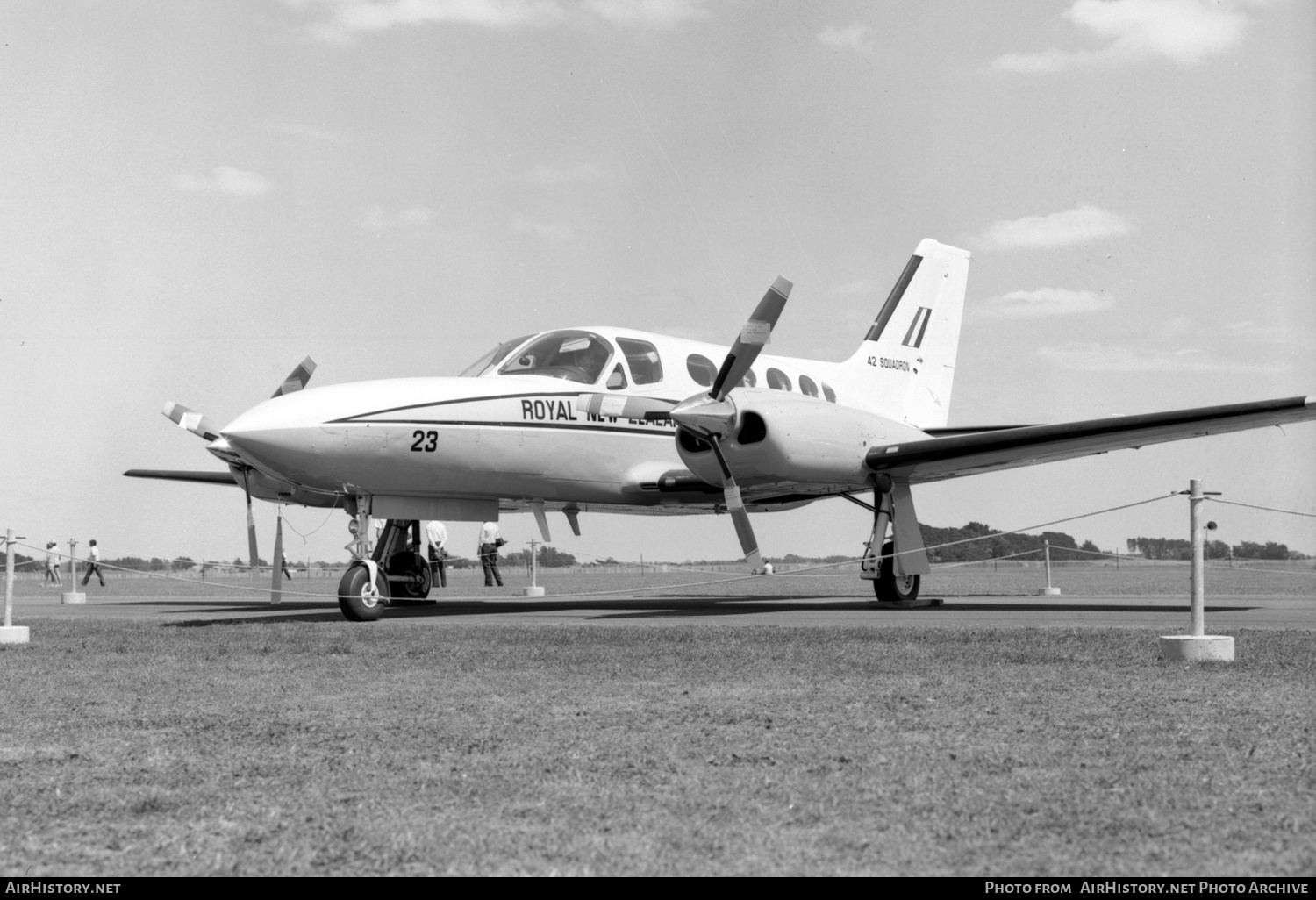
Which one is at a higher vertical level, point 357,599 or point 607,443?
point 607,443

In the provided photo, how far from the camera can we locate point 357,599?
554 inches

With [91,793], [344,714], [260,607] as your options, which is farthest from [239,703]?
[260,607]

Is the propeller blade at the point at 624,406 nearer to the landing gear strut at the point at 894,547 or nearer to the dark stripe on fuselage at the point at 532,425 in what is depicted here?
the dark stripe on fuselage at the point at 532,425

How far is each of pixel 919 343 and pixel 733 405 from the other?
8955 millimetres

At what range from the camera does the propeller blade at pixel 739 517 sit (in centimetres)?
1495

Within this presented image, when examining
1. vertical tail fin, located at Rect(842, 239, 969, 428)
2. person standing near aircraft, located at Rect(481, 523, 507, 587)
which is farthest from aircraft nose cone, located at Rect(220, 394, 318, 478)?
person standing near aircraft, located at Rect(481, 523, 507, 587)

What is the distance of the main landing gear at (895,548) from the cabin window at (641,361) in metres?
3.58

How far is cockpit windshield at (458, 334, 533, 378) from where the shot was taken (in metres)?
16.2

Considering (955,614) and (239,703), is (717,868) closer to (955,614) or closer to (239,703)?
(239,703)

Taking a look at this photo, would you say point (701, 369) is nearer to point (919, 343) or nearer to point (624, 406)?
point (624, 406)

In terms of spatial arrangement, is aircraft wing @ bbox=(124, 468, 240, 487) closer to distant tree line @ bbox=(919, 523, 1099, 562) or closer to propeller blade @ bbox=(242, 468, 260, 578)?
propeller blade @ bbox=(242, 468, 260, 578)

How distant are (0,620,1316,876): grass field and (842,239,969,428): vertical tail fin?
1322 cm

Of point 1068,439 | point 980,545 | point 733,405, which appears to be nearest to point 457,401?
point 733,405

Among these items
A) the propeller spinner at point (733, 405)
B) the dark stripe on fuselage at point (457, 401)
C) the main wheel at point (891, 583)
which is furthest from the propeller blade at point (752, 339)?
the main wheel at point (891, 583)
